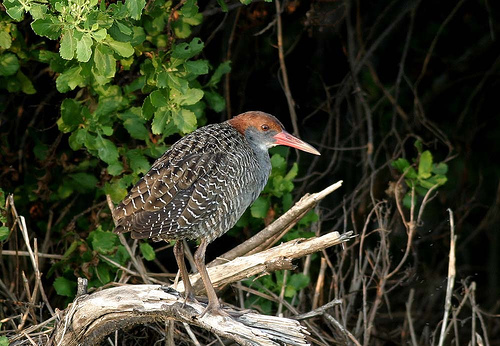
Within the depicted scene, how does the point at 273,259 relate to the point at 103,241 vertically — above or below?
above

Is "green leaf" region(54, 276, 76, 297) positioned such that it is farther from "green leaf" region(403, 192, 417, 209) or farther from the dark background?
"green leaf" region(403, 192, 417, 209)

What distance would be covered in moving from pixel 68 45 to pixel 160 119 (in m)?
0.98

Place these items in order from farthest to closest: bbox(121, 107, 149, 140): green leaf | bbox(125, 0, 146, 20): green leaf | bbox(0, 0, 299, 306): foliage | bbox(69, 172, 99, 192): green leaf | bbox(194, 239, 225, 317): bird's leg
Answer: bbox(69, 172, 99, 192): green leaf < bbox(121, 107, 149, 140): green leaf < bbox(0, 0, 299, 306): foliage < bbox(194, 239, 225, 317): bird's leg < bbox(125, 0, 146, 20): green leaf

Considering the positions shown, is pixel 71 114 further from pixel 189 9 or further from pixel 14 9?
pixel 14 9

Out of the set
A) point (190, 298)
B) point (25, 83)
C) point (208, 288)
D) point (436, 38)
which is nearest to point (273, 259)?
point (208, 288)

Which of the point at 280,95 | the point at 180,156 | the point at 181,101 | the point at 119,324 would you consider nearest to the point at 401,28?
the point at 280,95

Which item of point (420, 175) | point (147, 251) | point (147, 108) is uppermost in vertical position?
point (147, 108)

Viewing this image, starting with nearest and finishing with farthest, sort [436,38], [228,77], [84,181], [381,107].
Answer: [84,181] < [228,77] < [436,38] < [381,107]

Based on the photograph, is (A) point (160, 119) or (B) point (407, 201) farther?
(B) point (407, 201)

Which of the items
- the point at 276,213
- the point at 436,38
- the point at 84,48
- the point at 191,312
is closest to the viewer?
the point at 84,48

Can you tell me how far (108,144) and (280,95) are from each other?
7.32 feet

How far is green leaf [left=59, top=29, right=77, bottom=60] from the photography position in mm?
3920

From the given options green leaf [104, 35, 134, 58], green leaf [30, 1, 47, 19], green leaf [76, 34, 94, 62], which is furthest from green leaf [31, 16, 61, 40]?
green leaf [104, 35, 134, 58]

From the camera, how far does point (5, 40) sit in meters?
4.94
